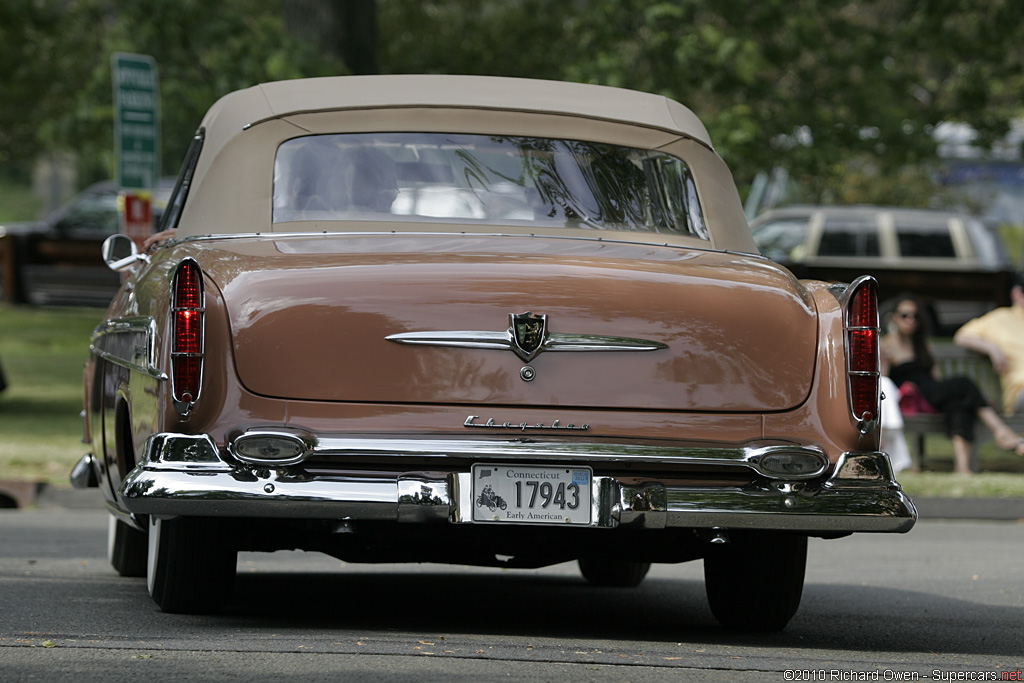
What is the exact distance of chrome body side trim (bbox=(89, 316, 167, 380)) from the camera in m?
5.30

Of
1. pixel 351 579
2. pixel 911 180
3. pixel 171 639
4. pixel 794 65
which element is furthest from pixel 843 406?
pixel 911 180

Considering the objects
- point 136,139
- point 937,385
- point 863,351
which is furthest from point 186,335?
point 937,385

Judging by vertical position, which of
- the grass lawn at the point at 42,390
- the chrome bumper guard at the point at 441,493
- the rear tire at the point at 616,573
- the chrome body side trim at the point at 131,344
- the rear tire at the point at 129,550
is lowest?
the grass lawn at the point at 42,390

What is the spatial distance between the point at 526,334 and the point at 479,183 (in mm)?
1060

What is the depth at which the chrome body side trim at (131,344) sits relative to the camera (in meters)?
5.30

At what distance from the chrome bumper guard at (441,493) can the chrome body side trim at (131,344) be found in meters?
0.33

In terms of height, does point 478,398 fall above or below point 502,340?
below

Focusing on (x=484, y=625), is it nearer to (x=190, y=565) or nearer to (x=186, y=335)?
(x=190, y=565)

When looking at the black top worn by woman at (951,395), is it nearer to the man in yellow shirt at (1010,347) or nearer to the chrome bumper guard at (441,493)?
the man in yellow shirt at (1010,347)

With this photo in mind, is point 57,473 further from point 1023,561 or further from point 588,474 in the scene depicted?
point 588,474

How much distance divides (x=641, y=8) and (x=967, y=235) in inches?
207

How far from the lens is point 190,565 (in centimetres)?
559

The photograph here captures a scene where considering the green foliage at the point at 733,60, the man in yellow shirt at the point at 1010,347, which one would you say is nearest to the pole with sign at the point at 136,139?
the green foliage at the point at 733,60

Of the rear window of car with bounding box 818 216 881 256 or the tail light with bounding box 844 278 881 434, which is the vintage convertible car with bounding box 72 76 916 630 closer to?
the tail light with bounding box 844 278 881 434
